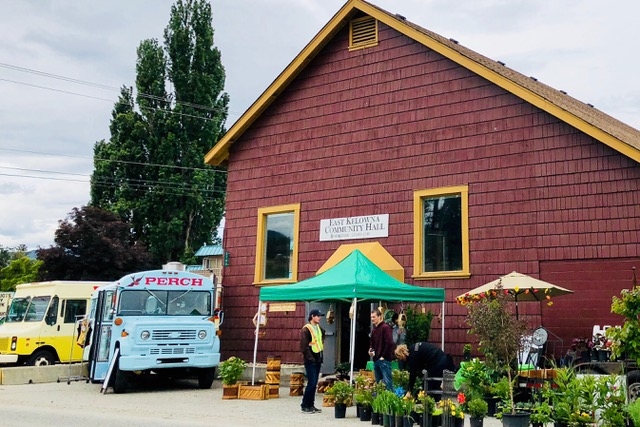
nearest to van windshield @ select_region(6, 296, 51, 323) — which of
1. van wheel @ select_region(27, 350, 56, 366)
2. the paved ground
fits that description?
van wheel @ select_region(27, 350, 56, 366)

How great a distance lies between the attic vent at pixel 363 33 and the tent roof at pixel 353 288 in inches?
258

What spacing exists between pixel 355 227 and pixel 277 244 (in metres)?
2.59

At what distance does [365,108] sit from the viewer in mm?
17312

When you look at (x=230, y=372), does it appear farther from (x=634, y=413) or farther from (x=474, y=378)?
(x=634, y=413)

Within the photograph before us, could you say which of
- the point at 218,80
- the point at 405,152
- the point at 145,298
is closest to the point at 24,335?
the point at 145,298

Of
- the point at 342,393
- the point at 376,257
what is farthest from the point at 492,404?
the point at 376,257

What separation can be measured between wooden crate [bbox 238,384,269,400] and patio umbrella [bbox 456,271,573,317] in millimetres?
4229

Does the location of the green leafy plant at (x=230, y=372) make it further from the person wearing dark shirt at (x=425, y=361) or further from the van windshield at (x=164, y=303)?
the person wearing dark shirt at (x=425, y=361)

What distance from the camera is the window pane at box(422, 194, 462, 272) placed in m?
15.3

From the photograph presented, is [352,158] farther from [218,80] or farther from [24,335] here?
[218,80]

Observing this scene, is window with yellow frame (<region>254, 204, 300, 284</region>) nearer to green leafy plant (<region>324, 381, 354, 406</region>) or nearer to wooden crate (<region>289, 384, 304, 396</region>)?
wooden crate (<region>289, 384, 304, 396</region>)

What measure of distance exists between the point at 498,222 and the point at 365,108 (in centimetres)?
473

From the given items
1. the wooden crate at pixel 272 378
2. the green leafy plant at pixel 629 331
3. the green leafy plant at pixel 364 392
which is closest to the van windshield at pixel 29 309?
the wooden crate at pixel 272 378

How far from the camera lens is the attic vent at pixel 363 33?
57.5ft
